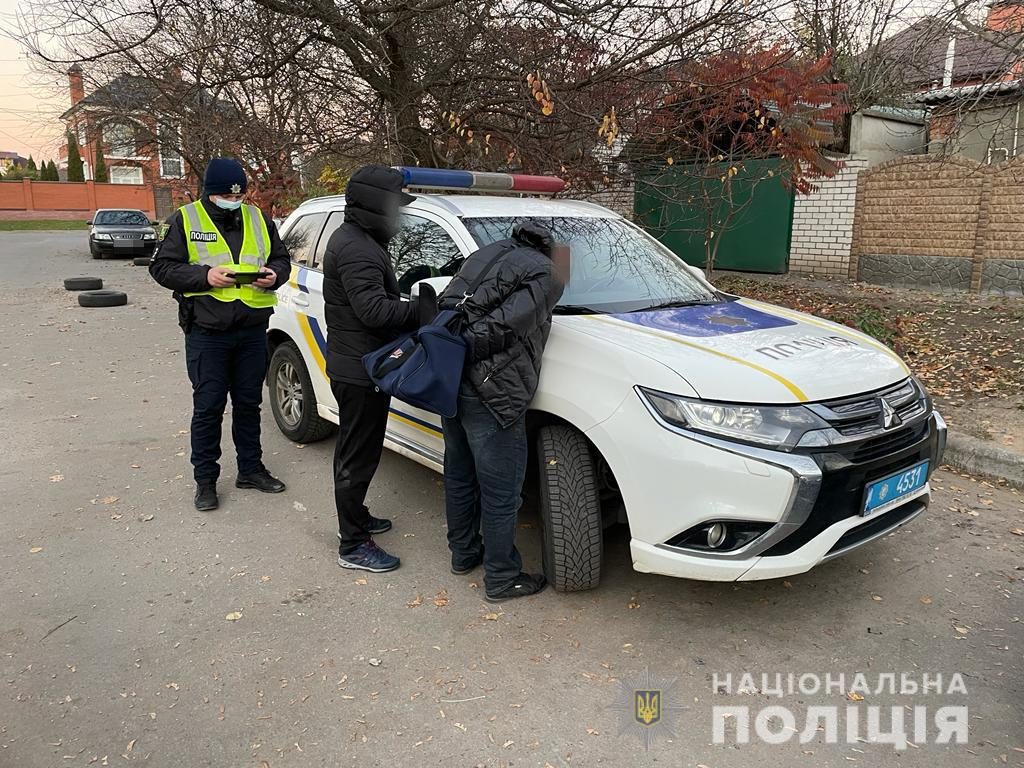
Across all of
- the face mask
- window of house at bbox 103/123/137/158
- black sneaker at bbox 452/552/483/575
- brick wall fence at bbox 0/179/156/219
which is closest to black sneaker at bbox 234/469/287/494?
black sneaker at bbox 452/552/483/575

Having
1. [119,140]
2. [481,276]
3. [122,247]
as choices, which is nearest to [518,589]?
[481,276]

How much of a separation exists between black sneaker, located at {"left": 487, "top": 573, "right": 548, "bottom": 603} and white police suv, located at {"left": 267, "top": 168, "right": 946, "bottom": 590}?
114 millimetres

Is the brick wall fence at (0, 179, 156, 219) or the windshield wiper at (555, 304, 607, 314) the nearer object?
the windshield wiper at (555, 304, 607, 314)

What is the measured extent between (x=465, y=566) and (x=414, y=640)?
0.60 m

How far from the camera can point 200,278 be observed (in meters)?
4.05

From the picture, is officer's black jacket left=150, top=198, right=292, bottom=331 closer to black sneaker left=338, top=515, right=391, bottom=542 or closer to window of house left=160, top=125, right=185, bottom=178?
black sneaker left=338, top=515, right=391, bottom=542

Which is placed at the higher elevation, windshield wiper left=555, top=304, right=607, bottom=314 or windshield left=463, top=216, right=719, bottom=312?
windshield left=463, top=216, right=719, bottom=312

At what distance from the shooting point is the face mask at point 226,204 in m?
4.19

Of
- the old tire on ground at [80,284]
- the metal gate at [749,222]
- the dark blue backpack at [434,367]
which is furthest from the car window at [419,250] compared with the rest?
the old tire on ground at [80,284]

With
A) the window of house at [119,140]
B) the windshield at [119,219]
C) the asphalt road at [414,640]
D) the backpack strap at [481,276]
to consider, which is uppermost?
the window of house at [119,140]

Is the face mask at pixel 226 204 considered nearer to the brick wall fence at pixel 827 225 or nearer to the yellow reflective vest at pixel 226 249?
the yellow reflective vest at pixel 226 249

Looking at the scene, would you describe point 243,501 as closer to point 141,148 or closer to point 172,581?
point 172,581

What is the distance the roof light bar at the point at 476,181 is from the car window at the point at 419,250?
216 mm

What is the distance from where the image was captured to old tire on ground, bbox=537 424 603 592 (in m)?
3.22
